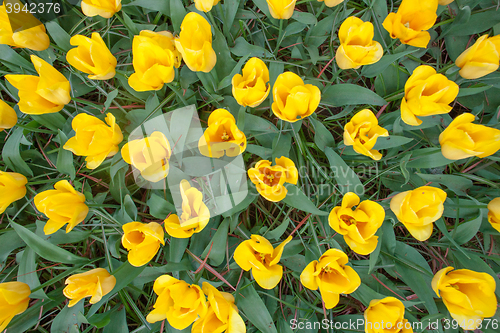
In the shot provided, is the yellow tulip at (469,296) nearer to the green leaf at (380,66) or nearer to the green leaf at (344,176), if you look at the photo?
the green leaf at (344,176)

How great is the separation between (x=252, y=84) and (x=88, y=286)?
924 millimetres

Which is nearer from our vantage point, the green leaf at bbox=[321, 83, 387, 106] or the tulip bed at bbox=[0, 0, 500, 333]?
the tulip bed at bbox=[0, 0, 500, 333]

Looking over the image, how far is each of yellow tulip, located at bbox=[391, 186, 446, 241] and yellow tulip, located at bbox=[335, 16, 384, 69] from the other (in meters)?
0.50

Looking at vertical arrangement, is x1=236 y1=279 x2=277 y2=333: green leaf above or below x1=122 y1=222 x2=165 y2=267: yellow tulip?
below

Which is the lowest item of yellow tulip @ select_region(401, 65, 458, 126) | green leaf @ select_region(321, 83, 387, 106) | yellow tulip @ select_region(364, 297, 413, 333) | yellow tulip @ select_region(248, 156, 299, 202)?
yellow tulip @ select_region(364, 297, 413, 333)

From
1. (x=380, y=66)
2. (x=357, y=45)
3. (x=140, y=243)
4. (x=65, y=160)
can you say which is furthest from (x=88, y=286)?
(x=380, y=66)

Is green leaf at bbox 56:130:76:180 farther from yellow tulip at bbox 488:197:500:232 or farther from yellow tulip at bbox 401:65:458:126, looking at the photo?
yellow tulip at bbox 488:197:500:232

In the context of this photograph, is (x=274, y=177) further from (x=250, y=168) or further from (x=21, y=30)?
(x=21, y=30)

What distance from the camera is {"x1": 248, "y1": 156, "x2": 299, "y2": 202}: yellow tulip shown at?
950 millimetres

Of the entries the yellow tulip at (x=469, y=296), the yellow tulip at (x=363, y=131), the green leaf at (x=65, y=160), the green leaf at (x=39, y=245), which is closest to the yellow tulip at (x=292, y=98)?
the yellow tulip at (x=363, y=131)

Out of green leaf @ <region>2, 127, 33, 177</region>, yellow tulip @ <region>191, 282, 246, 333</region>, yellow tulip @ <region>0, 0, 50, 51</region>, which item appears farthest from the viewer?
green leaf @ <region>2, 127, 33, 177</region>

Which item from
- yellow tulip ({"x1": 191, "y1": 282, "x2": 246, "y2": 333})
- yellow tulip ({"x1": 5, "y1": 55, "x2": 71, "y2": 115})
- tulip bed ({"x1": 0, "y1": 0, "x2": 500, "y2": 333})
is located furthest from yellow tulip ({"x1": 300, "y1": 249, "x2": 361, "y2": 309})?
yellow tulip ({"x1": 5, "y1": 55, "x2": 71, "y2": 115})

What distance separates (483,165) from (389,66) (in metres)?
0.64

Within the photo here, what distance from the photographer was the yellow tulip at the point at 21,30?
116cm
